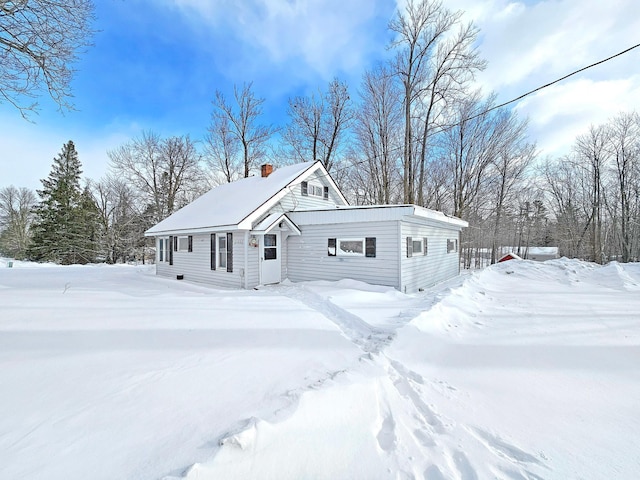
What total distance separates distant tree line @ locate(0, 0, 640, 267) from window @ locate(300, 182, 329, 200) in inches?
259

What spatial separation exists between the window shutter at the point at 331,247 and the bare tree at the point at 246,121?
53.9 ft

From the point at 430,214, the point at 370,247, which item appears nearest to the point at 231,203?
the point at 370,247

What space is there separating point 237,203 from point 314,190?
3858 mm

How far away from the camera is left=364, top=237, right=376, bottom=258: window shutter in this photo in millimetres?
9823

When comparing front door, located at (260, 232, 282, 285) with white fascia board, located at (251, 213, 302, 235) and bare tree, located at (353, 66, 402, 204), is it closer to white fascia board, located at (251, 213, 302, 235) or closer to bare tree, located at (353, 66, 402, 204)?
white fascia board, located at (251, 213, 302, 235)

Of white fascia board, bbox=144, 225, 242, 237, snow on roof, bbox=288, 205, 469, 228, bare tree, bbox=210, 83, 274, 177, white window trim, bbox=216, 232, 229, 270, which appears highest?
bare tree, bbox=210, 83, 274, 177

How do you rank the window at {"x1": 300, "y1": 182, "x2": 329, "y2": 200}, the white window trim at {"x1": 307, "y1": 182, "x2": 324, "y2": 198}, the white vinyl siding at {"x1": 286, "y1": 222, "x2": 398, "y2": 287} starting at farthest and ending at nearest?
the white window trim at {"x1": 307, "y1": 182, "x2": 324, "y2": 198} → the window at {"x1": 300, "y1": 182, "x2": 329, "y2": 200} → the white vinyl siding at {"x1": 286, "y1": 222, "x2": 398, "y2": 287}

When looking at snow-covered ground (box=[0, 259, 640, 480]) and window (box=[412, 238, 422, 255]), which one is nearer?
snow-covered ground (box=[0, 259, 640, 480])

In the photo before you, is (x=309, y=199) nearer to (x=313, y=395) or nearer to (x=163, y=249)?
(x=163, y=249)

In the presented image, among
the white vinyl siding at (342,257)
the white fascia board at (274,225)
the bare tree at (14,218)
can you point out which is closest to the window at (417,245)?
the white vinyl siding at (342,257)

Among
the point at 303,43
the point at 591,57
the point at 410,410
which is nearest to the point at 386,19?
the point at 303,43

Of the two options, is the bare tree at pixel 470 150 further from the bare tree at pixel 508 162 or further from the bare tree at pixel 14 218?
the bare tree at pixel 14 218

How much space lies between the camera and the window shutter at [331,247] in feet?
34.9

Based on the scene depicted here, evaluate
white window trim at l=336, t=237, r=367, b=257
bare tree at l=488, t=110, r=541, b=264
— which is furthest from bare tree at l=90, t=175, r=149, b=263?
bare tree at l=488, t=110, r=541, b=264
